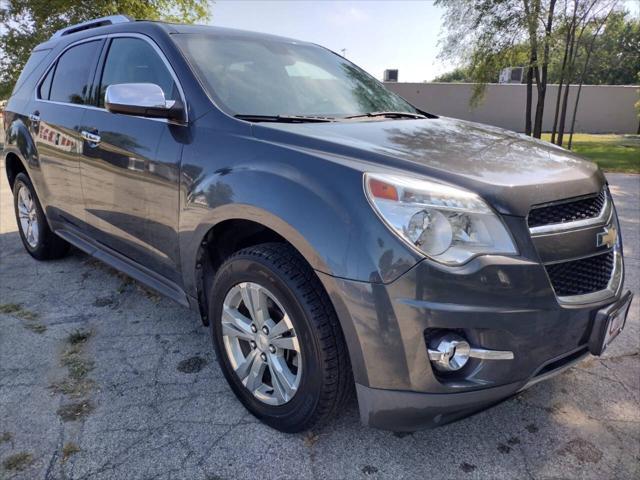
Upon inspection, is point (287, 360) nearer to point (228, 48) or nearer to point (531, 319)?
point (531, 319)

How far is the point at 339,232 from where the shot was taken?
5.72 feet

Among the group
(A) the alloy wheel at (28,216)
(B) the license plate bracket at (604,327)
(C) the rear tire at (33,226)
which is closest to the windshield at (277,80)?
(B) the license plate bracket at (604,327)

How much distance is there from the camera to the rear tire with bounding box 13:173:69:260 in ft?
13.8

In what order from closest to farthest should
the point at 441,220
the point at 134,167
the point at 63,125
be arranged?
the point at 441,220, the point at 134,167, the point at 63,125

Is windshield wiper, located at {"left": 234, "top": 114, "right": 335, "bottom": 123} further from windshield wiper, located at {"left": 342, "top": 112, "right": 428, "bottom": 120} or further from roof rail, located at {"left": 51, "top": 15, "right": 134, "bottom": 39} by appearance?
roof rail, located at {"left": 51, "top": 15, "right": 134, "bottom": 39}

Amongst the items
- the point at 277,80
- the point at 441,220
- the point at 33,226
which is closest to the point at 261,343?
the point at 441,220

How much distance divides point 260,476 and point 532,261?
1.32m

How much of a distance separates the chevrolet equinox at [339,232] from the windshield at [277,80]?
13 millimetres

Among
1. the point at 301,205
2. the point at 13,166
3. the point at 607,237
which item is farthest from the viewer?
the point at 13,166

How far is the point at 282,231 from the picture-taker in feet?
6.34

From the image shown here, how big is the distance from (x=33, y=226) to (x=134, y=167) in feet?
7.58

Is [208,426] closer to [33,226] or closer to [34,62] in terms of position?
[33,226]

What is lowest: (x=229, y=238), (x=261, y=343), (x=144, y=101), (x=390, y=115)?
(x=261, y=343)

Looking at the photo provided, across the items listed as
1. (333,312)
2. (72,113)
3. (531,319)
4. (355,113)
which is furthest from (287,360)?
(72,113)
